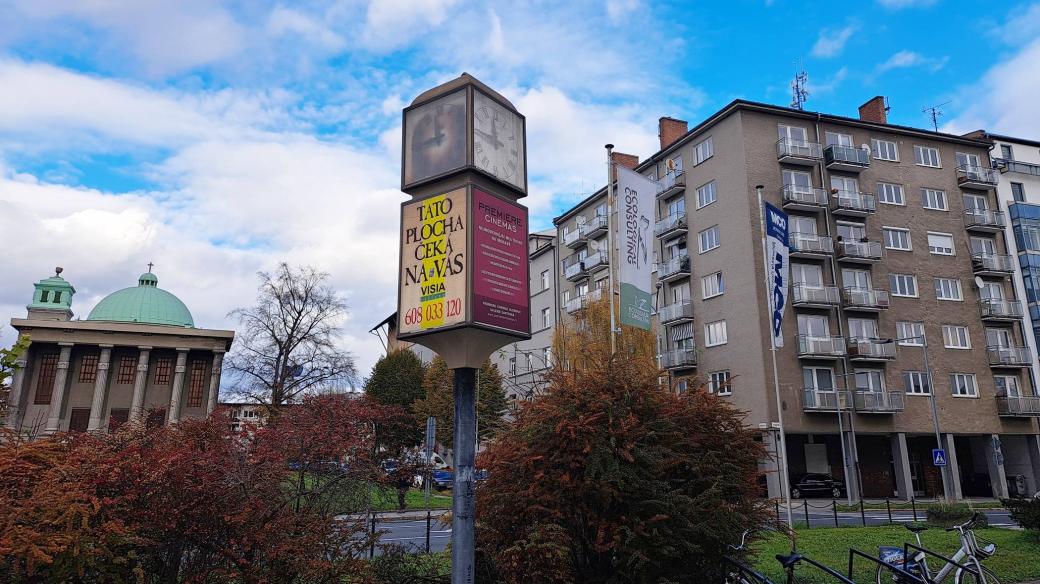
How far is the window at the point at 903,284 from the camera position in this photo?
144 ft

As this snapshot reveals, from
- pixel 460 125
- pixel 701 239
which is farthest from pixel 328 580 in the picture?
pixel 701 239

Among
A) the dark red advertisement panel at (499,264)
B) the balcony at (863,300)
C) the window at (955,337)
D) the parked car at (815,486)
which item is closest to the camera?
the dark red advertisement panel at (499,264)

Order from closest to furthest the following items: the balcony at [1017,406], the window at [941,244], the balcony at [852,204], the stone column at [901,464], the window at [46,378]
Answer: the stone column at [901,464] < the balcony at [852,204] < the balcony at [1017,406] < the window at [941,244] < the window at [46,378]

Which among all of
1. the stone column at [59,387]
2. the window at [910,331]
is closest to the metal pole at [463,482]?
the window at [910,331]

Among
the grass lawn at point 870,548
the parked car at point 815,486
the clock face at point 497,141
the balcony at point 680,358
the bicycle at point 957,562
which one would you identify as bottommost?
the grass lawn at point 870,548

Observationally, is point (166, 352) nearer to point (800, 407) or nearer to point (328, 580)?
point (800, 407)

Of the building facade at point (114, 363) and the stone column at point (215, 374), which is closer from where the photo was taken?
the building facade at point (114, 363)

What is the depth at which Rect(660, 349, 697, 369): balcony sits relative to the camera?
144 ft

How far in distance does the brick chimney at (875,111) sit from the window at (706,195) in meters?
13.0

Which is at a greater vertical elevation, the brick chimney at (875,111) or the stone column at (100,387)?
the brick chimney at (875,111)

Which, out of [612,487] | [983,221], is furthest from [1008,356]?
[612,487]

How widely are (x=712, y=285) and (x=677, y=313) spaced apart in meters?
3.13

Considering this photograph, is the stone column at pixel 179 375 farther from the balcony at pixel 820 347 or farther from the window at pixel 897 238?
the window at pixel 897 238

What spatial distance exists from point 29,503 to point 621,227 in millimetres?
17714
